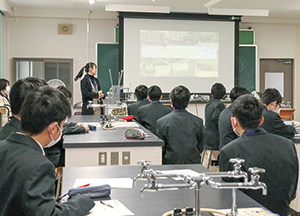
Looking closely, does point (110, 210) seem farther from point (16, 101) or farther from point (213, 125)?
point (213, 125)

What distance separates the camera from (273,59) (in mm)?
9961

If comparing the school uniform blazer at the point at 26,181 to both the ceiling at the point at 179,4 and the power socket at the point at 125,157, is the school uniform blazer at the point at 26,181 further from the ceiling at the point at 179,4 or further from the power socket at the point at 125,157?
the ceiling at the point at 179,4

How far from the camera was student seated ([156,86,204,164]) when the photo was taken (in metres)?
3.08

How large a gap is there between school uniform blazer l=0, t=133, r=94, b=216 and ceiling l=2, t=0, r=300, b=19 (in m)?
7.22

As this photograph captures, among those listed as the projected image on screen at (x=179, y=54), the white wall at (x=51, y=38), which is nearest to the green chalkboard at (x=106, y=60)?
the white wall at (x=51, y=38)

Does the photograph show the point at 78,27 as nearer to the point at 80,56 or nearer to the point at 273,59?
the point at 80,56

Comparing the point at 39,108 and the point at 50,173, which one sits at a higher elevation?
the point at 39,108

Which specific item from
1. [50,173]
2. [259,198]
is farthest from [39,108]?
[259,198]

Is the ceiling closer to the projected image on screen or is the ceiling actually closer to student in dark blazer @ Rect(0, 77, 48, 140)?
the projected image on screen

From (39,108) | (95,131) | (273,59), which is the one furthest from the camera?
(273,59)

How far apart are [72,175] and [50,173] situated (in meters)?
0.70

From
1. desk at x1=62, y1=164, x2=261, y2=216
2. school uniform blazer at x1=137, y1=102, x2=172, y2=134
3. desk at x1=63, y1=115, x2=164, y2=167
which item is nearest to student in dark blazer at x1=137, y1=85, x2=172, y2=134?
school uniform blazer at x1=137, y1=102, x2=172, y2=134

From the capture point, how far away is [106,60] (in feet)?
29.0

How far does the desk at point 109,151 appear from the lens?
2748mm
